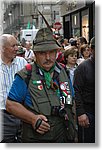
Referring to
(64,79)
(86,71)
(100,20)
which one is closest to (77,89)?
(86,71)

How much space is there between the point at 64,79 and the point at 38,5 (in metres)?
0.39

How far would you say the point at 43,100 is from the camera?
62.4 inches

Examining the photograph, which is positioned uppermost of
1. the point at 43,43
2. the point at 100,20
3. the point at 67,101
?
the point at 100,20

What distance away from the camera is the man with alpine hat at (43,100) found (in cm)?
158

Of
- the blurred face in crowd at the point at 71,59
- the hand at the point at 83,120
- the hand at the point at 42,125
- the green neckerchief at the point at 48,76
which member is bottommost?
the hand at the point at 83,120

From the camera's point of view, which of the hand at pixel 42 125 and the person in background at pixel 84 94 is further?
the person in background at pixel 84 94

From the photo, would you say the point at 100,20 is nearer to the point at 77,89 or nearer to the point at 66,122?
the point at 66,122

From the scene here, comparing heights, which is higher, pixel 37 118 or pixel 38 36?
pixel 38 36

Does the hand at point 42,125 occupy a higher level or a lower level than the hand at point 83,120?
higher

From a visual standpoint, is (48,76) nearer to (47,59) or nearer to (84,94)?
(47,59)

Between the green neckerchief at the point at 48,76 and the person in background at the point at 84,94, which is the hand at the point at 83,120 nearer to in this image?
the person in background at the point at 84,94

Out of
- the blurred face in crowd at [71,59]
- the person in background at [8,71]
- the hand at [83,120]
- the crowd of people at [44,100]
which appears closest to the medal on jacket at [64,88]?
the crowd of people at [44,100]

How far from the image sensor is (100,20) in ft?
4.77

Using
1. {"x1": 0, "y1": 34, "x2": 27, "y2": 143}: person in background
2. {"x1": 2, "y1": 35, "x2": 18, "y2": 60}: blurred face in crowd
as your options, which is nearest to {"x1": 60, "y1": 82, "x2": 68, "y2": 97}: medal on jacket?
{"x1": 0, "y1": 34, "x2": 27, "y2": 143}: person in background
